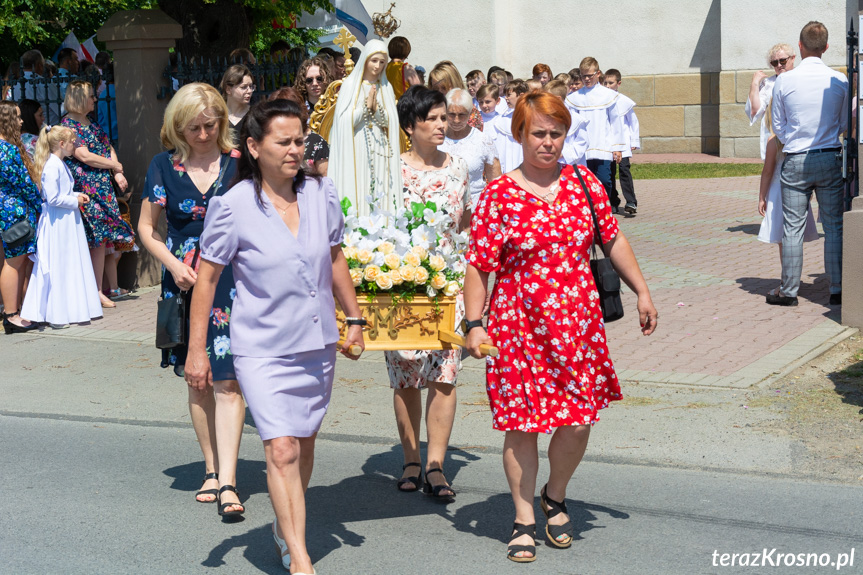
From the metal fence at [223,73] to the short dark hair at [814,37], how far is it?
16.3ft

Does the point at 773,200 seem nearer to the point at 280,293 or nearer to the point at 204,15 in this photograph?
the point at 280,293

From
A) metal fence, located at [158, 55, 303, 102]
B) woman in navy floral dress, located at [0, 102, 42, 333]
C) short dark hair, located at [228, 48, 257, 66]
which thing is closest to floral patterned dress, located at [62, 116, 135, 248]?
woman in navy floral dress, located at [0, 102, 42, 333]

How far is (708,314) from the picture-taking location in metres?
9.50

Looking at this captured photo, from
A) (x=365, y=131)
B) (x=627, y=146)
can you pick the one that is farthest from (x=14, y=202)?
(x=627, y=146)

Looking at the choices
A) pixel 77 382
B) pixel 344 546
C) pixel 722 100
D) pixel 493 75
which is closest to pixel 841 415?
pixel 344 546

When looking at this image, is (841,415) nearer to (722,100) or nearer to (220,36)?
(220,36)

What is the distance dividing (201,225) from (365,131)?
165 cm

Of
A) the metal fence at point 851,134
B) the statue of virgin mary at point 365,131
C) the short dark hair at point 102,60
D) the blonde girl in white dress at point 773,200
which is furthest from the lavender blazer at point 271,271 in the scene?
the short dark hair at point 102,60

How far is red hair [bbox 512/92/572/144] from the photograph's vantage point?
183 inches

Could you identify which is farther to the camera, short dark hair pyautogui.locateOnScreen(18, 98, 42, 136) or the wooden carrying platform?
short dark hair pyautogui.locateOnScreen(18, 98, 42, 136)

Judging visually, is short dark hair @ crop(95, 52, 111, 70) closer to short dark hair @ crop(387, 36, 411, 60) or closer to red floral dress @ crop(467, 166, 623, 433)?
short dark hair @ crop(387, 36, 411, 60)

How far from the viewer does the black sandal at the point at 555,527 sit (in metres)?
4.86

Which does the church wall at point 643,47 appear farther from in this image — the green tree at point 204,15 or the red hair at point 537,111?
the red hair at point 537,111

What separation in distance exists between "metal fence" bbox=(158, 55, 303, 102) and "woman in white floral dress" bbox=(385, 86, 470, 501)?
18.9 feet
